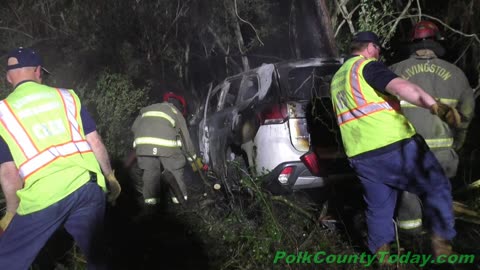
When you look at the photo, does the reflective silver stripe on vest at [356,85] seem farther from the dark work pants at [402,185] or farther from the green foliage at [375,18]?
the green foliage at [375,18]

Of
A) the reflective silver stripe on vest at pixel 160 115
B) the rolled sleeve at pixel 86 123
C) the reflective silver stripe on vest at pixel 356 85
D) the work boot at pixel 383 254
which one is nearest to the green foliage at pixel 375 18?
the reflective silver stripe on vest at pixel 160 115

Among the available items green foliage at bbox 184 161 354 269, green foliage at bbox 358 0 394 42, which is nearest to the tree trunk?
green foliage at bbox 358 0 394 42

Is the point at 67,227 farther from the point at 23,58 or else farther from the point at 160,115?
the point at 160,115

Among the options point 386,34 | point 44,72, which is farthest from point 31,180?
point 386,34

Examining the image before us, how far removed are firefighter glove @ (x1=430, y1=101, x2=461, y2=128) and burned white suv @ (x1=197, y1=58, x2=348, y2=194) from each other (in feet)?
5.46

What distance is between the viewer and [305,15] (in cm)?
827

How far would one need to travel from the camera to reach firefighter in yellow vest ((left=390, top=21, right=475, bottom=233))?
3666mm

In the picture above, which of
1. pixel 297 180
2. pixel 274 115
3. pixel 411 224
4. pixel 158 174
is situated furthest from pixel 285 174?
pixel 158 174

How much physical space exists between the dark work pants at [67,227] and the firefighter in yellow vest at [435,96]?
87.7 inches

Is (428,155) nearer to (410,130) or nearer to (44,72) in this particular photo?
(410,130)

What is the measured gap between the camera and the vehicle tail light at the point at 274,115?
4.88 m

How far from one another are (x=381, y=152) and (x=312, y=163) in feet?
4.42

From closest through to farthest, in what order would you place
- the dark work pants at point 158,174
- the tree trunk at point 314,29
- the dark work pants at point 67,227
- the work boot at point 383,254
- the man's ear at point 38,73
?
the dark work pants at point 67,227 → the man's ear at point 38,73 → the work boot at point 383,254 → the dark work pants at point 158,174 → the tree trunk at point 314,29

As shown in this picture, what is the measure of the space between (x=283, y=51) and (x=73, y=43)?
5464 millimetres
